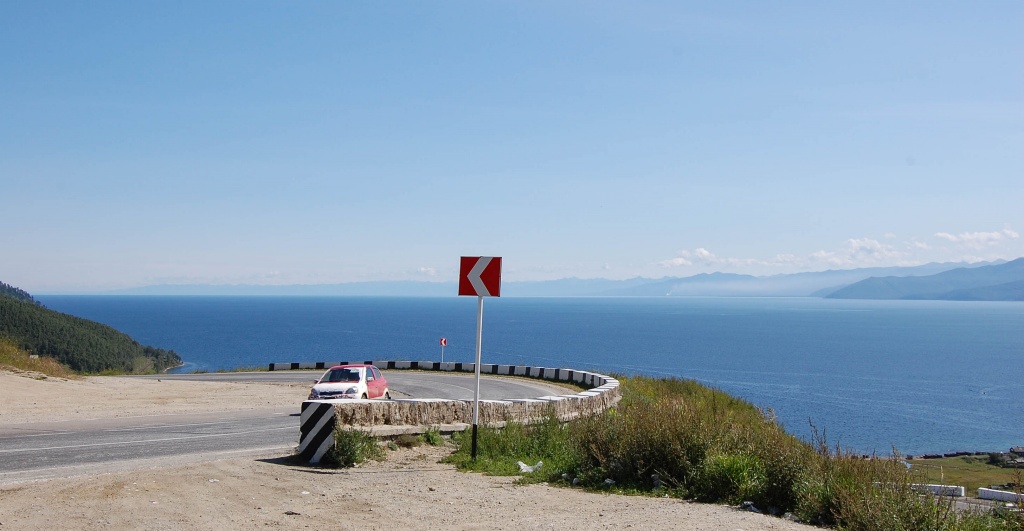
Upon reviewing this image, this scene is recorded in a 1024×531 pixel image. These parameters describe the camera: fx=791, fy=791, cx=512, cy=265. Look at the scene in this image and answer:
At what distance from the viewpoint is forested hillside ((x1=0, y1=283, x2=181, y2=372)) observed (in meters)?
78.4

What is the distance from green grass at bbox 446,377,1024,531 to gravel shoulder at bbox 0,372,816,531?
1.53ft

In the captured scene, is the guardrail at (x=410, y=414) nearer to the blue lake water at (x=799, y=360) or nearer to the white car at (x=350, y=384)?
the white car at (x=350, y=384)

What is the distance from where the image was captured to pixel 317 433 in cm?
1173

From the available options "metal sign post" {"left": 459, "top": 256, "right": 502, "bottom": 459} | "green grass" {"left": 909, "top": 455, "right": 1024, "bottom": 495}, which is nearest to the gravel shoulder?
"metal sign post" {"left": 459, "top": 256, "right": 502, "bottom": 459}

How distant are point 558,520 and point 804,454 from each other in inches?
117

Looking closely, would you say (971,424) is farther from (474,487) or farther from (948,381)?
(474,487)

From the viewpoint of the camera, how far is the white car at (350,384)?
818 inches

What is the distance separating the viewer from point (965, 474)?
35594 mm

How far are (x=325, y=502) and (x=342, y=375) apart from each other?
42.6 ft

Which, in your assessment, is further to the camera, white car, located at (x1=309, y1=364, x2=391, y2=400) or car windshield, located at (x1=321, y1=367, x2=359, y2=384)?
car windshield, located at (x1=321, y1=367, x2=359, y2=384)

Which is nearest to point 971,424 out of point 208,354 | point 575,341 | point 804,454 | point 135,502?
point 804,454

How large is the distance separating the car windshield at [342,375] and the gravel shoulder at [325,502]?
30.2 feet

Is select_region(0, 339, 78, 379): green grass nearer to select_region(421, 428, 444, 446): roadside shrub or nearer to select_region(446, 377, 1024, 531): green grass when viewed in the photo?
select_region(421, 428, 444, 446): roadside shrub

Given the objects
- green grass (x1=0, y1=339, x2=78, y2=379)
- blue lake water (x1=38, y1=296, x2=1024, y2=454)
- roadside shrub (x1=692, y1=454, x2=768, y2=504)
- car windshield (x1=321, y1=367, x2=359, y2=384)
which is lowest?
blue lake water (x1=38, y1=296, x2=1024, y2=454)
